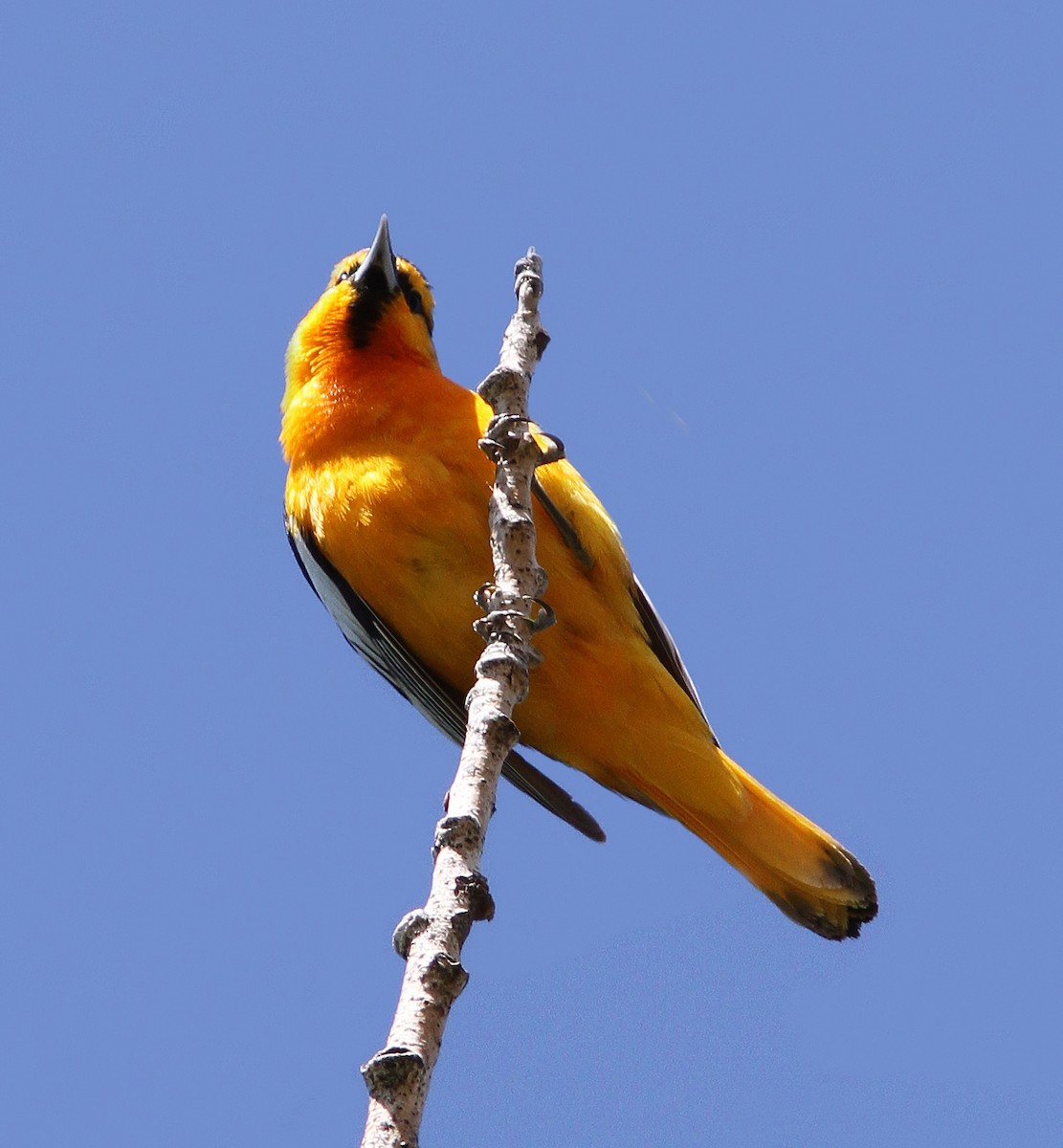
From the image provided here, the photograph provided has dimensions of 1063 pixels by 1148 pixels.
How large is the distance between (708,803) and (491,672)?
7.14 ft

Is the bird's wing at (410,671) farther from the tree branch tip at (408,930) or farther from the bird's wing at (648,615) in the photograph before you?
the tree branch tip at (408,930)

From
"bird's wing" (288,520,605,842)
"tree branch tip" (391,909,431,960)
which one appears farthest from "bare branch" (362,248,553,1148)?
"bird's wing" (288,520,605,842)

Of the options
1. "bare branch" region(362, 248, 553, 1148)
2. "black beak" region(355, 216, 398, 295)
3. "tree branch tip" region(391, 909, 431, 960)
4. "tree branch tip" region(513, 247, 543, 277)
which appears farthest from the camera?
"black beak" region(355, 216, 398, 295)

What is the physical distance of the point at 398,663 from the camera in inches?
206

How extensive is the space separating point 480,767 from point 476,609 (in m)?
1.86

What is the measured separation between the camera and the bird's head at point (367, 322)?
18.3 ft

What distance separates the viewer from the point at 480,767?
285 centimetres

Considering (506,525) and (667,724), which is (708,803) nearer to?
(667,724)

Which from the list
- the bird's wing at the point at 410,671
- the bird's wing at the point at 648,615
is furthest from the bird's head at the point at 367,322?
the bird's wing at the point at 648,615

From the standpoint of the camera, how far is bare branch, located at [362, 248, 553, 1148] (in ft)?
6.77

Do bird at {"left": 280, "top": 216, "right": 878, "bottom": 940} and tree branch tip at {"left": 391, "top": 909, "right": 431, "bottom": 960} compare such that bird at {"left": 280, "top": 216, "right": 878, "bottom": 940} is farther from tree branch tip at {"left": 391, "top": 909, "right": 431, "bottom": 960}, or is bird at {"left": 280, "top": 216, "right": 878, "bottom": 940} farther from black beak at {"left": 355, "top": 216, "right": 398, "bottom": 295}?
tree branch tip at {"left": 391, "top": 909, "right": 431, "bottom": 960}

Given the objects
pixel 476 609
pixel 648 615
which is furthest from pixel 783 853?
pixel 476 609

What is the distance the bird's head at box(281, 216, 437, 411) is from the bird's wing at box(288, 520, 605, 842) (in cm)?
79

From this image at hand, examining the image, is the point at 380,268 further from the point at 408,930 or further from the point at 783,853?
the point at 408,930
